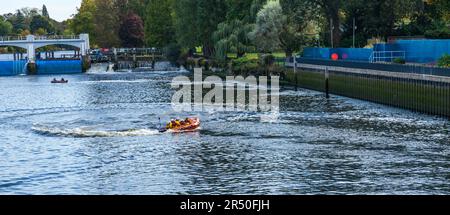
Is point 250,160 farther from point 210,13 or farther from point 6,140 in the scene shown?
point 210,13

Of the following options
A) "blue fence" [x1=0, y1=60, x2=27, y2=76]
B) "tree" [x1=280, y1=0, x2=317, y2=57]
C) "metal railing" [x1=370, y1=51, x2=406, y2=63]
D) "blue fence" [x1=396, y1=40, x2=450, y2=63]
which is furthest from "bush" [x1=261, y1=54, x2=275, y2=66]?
"blue fence" [x1=0, y1=60, x2=27, y2=76]

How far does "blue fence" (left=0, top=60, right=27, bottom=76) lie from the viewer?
160 m

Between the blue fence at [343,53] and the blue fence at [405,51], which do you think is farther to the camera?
the blue fence at [343,53]

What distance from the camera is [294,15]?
112500 mm

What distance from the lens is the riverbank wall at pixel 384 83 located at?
196 feet

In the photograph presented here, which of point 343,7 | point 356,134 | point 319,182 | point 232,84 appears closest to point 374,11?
point 343,7

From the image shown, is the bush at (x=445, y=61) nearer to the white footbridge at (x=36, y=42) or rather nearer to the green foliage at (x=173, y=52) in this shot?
the green foliage at (x=173, y=52)

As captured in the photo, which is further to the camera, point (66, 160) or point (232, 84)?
point (232, 84)

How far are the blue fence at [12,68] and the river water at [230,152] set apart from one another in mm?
90730

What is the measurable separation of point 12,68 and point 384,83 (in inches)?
4309

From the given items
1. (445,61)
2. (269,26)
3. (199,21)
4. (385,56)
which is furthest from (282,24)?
(445,61)

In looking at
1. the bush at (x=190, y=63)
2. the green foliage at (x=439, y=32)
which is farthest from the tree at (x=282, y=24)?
the bush at (x=190, y=63)
